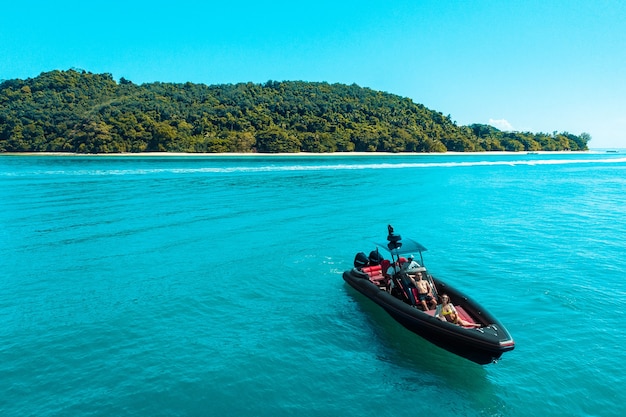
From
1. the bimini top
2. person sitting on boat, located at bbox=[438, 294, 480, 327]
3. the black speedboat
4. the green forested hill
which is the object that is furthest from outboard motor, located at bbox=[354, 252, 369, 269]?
the green forested hill

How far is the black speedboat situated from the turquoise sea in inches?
23.7

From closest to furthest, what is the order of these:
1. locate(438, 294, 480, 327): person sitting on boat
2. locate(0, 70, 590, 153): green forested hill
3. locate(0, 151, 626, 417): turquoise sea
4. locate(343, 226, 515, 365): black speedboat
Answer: locate(0, 151, 626, 417): turquoise sea → locate(343, 226, 515, 365): black speedboat → locate(438, 294, 480, 327): person sitting on boat → locate(0, 70, 590, 153): green forested hill

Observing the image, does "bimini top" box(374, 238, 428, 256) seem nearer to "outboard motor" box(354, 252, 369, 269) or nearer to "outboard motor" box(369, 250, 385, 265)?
"outboard motor" box(369, 250, 385, 265)

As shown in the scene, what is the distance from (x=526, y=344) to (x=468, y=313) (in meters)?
1.89

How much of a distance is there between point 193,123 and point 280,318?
151677 mm

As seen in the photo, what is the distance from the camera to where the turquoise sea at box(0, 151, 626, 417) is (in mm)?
10141

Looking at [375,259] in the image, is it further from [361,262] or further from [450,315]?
[450,315]

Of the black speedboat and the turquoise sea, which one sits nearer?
the turquoise sea

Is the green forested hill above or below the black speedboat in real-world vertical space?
above

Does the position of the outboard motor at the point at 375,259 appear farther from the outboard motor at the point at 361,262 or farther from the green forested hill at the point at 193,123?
the green forested hill at the point at 193,123

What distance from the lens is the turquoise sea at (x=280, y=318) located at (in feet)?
33.3

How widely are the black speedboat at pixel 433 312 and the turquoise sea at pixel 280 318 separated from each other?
0.60 meters

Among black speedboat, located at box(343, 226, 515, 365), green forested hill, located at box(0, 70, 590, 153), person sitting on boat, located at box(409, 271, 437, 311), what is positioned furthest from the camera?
green forested hill, located at box(0, 70, 590, 153)

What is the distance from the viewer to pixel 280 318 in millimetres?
14516
